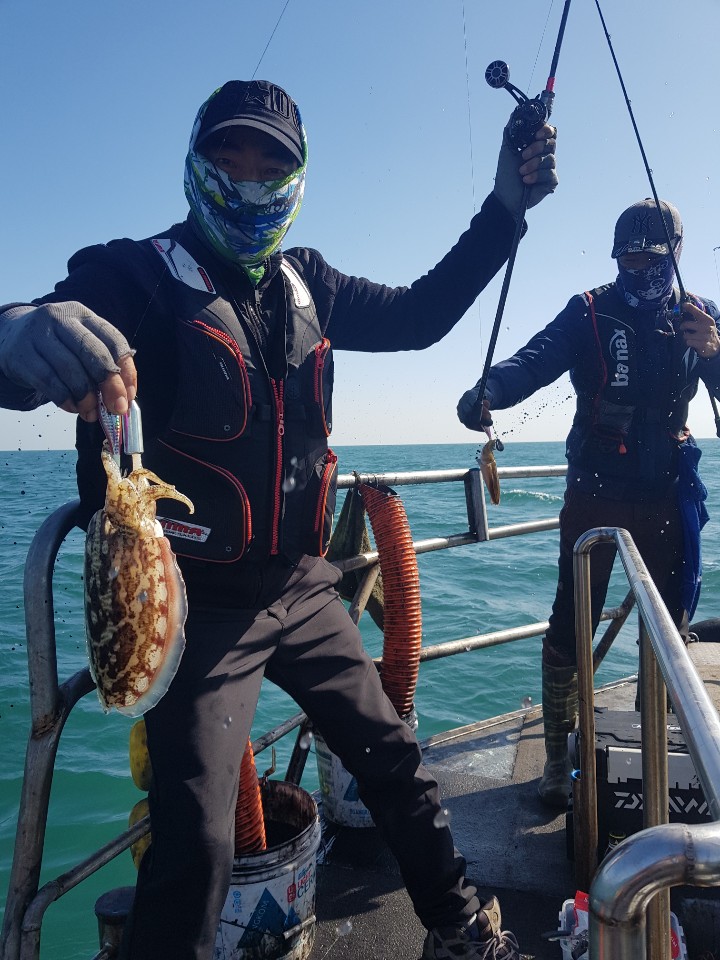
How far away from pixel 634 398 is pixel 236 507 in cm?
226

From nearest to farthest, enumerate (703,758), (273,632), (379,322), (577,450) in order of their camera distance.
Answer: (703,758) → (273,632) → (379,322) → (577,450)

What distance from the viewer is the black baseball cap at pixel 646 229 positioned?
3453 mm

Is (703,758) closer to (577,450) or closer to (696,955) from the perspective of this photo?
(696,955)

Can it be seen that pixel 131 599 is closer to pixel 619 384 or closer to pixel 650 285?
pixel 619 384

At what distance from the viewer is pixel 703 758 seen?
3.02 ft

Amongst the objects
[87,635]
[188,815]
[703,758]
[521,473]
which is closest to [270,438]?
[87,635]

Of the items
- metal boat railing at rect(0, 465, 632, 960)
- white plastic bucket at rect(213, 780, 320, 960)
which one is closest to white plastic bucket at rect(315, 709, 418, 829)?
white plastic bucket at rect(213, 780, 320, 960)

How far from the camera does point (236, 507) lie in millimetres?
2020

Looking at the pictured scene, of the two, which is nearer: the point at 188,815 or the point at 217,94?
the point at 188,815

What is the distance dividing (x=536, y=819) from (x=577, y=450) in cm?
177

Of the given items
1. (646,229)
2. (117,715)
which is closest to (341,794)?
(646,229)

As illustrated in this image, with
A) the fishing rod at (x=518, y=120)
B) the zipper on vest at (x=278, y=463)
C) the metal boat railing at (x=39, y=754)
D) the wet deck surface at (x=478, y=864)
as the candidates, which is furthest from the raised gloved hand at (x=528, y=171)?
the wet deck surface at (x=478, y=864)

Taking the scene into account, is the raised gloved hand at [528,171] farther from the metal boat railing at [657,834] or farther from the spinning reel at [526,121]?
the metal boat railing at [657,834]

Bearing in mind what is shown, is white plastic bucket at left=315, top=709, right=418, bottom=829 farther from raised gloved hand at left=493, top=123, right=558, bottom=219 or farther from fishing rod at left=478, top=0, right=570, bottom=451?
raised gloved hand at left=493, top=123, right=558, bottom=219
